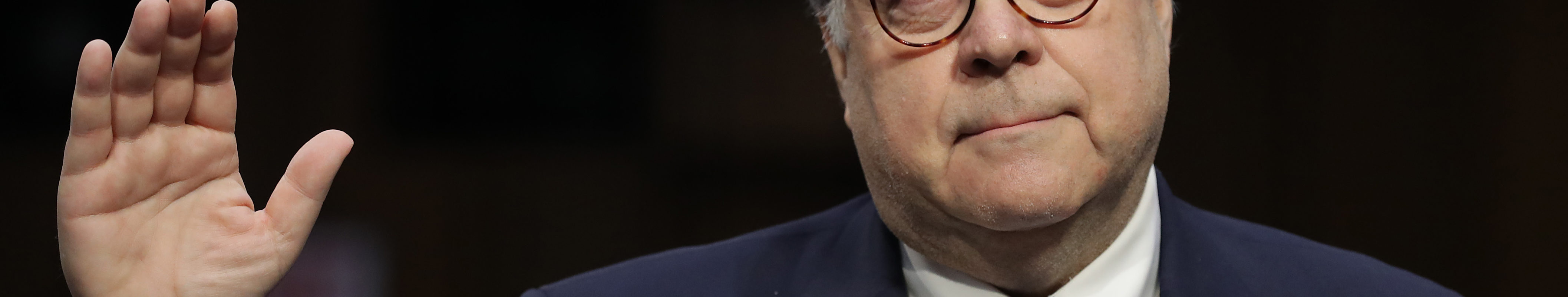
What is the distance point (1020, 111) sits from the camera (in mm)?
1076

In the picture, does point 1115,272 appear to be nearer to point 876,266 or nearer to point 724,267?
point 876,266

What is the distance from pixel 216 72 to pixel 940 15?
71cm

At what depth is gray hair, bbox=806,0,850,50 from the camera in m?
1.26

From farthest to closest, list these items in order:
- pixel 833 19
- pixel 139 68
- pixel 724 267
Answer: pixel 724 267 → pixel 833 19 → pixel 139 68

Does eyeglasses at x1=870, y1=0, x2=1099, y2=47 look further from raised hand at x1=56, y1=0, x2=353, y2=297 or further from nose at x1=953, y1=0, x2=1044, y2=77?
raised hand at x1=56, y1=0, x2=353, y2=297

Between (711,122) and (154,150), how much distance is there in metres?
1.30

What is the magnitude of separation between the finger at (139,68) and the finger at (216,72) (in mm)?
42

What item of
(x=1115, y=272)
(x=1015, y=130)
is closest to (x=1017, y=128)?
(x=1015, y=130)

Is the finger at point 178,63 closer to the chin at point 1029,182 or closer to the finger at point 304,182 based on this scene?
the finger at point 304,182

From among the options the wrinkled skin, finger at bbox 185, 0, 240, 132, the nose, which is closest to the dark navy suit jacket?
the wrinkled skin

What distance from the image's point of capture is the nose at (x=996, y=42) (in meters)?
1.06

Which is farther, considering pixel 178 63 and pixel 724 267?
pixel 724 267

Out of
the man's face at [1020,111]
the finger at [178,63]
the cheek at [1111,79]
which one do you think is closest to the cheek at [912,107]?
the man's face at [1020,111]

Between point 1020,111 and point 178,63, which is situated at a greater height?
point 178,63
